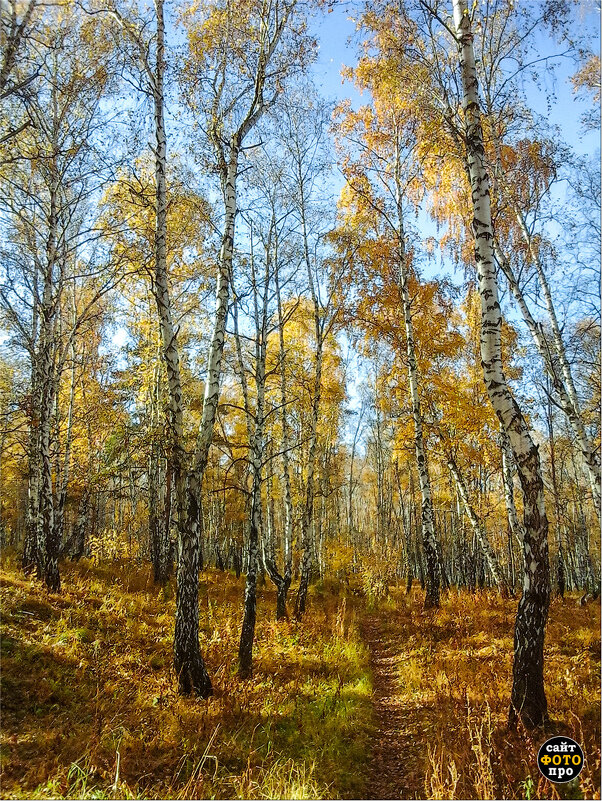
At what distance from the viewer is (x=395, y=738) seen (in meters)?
4.98

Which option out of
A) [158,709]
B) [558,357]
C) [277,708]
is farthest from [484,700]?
[558,357]

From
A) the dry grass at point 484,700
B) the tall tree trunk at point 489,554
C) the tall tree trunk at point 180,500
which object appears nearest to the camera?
the dry grass at point 484,700

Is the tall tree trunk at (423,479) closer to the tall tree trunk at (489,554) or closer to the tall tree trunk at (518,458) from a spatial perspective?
the tall tree trunk at (489,554)

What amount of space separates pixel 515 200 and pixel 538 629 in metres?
8.22

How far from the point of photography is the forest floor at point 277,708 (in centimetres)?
376

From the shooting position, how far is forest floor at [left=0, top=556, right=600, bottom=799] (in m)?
3.76

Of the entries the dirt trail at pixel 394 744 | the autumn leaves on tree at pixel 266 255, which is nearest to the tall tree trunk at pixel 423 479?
the autumn leaves on tree at pixel 266 255

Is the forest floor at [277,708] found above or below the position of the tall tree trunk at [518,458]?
below

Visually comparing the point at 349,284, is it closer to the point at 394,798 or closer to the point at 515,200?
the point at 515,200

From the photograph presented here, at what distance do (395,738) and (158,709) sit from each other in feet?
9.25

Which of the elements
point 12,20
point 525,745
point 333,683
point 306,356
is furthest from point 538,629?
point 306,356

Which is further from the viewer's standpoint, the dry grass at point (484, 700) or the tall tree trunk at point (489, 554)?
the tall tree trunk at point (489, 554)

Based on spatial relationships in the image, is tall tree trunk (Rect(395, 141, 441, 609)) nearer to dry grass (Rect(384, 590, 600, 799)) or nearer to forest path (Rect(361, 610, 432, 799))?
dry grass (Rect(384, 590, 600, 799))

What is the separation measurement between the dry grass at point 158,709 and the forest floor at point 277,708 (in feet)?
0.07
